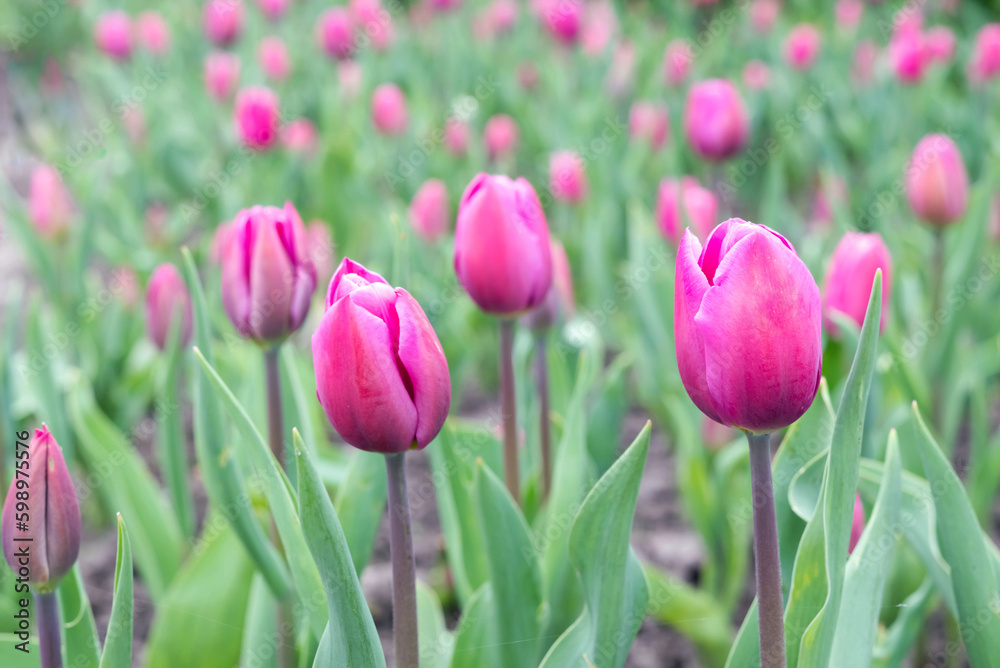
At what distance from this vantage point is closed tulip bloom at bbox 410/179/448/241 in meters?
2.02

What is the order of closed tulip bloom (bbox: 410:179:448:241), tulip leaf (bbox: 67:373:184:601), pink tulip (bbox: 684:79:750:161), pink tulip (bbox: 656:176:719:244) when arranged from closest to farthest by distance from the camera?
tulip leaf (bbox: 67:373:184:601)
pink tulip (bbox: 656:176:719:244)
pink tulip (bbox: 684:79:750:161)
closed tulip bloom (bbox: 410:179:448:241)

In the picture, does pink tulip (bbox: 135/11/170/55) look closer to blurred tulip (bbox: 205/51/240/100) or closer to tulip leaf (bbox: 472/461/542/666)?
blurred tulip (bbox: 205/51/240/100)

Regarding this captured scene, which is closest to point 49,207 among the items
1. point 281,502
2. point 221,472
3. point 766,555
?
point 221,472

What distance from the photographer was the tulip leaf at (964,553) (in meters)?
0.80

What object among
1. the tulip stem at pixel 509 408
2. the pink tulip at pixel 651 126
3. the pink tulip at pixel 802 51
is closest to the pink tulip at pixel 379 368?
the tulip stem at pixel 509 408

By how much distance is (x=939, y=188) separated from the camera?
155cm

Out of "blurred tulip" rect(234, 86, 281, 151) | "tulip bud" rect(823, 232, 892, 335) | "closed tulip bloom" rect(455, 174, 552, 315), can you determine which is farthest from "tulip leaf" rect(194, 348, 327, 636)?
"blurred tulip" rect(234, 86, 281, 151)

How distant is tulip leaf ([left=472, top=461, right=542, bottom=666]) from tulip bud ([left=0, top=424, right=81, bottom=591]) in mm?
355

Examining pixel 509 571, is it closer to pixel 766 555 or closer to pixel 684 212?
pixel 766 555

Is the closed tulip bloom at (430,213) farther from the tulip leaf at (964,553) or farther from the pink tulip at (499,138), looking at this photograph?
the tulip leaf at (964,553)

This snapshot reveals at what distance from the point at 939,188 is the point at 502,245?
37.9 inches

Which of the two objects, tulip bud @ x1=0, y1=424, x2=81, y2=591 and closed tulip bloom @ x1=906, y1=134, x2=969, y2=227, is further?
closed tulip bloom @ x1=906, y1=134, x2=969, y2=227

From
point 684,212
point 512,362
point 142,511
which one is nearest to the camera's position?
point 512,362

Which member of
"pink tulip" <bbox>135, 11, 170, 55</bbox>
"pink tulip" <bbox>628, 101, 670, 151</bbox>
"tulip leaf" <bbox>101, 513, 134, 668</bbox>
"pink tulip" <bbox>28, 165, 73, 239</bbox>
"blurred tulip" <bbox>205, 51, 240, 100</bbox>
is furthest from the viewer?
"pink tulip" <bbox>135, 11, 170, 55</bbox>
